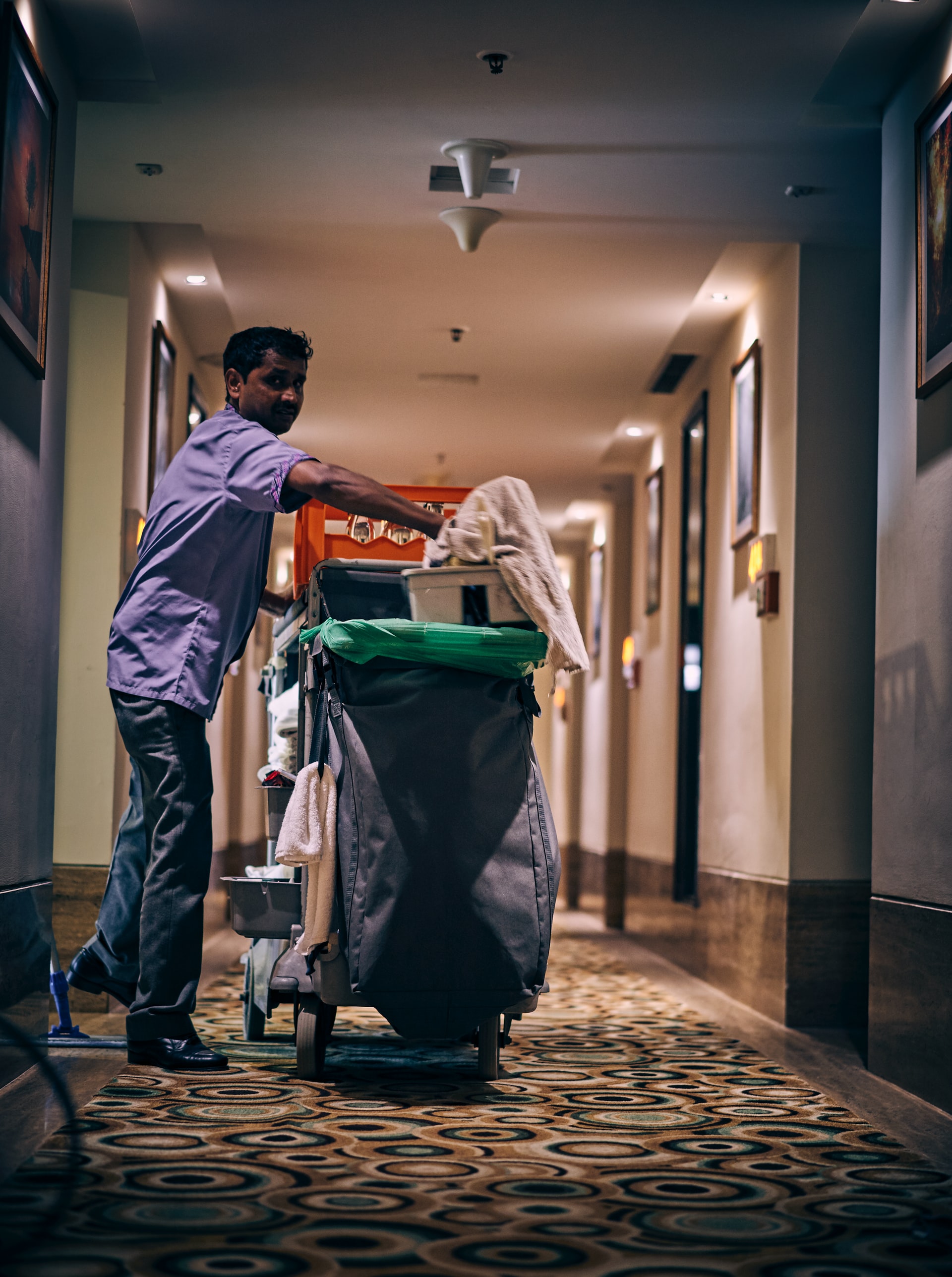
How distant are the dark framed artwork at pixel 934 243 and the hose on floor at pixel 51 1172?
7.95 ft

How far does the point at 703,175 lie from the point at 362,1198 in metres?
3.37

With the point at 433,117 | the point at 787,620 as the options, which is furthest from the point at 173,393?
the point at 787,620

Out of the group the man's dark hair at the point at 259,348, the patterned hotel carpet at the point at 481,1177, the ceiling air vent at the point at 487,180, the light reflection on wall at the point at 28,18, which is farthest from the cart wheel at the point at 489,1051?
the ceiling air vent at the point at 487,180

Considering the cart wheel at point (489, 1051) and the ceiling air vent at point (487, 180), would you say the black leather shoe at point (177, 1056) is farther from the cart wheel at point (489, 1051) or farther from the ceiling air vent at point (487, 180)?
the ceiling air vent at point (487, 180)

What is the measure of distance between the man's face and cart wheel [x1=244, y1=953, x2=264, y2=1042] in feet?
4.49

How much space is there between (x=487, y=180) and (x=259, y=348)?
150 centimetres

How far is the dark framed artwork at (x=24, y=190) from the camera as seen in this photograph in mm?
2840

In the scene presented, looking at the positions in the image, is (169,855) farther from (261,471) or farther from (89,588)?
(89,588)

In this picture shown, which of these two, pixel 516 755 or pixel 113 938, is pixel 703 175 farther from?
pixel 113 938

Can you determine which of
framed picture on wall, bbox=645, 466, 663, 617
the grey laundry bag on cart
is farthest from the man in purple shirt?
framed picture on wall, bbox=645, 466, 663, 617

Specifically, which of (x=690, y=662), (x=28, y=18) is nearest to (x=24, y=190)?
(x=28, y=18)

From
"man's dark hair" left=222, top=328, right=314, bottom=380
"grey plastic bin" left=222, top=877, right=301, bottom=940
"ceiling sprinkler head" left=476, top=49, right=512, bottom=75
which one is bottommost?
"grey plastic bin" left=222, top=877, right=301, bottom=940

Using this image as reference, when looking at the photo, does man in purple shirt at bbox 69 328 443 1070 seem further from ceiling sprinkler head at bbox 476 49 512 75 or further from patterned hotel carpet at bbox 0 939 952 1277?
ceiling sprinkler head at bbox 476 49 512 75

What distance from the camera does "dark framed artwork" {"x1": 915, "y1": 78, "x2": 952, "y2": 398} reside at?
3.18m
